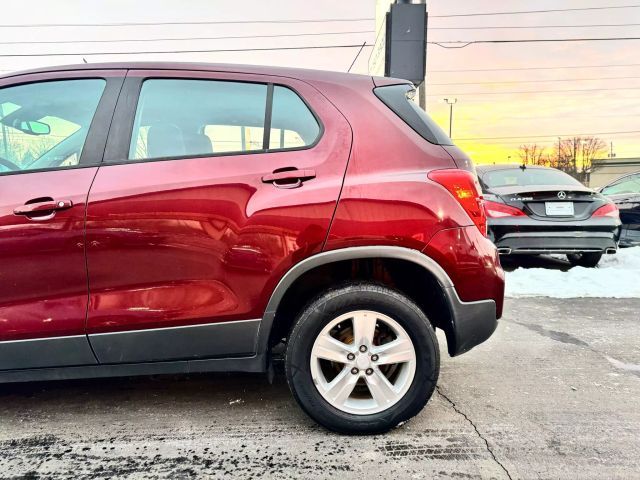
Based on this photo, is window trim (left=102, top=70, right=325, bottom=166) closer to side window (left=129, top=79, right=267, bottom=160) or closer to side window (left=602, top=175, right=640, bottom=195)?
side window (left=129, top=79, right=267, bottom=160)

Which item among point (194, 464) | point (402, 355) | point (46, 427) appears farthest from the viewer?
point (46, 427)

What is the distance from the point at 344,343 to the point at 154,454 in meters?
1.05

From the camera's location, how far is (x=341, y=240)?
7.47ft

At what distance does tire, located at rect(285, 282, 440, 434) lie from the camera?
2289 millimetres

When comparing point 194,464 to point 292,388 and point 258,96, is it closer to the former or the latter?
point 292,388

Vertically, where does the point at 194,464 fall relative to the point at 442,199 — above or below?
below

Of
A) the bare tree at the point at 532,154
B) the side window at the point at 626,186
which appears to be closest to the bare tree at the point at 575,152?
the bare tree at the point at 532,154

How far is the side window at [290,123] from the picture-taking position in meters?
2.38

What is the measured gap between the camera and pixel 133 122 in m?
2.41

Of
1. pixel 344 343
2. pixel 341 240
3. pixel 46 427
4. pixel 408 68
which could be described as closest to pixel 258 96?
pixel 341 240

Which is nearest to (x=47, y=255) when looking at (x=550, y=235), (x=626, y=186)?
(x=550, y=235)

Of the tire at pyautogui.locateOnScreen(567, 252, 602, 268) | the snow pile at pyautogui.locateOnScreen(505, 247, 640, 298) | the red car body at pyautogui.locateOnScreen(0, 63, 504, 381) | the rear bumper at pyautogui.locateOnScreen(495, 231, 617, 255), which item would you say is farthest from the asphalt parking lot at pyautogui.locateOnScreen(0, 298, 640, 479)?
the tire at pyautogui.locateOnScreen(567, 252, 602, 268)

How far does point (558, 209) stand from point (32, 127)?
561 centimetres

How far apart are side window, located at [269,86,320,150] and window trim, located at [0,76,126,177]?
827mm
